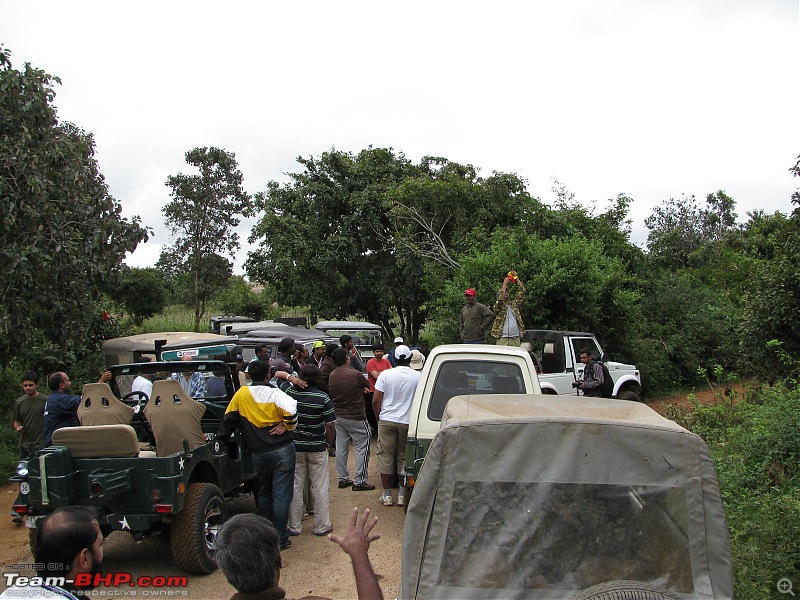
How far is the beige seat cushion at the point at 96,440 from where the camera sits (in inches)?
223

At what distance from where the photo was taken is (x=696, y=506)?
9.98ft

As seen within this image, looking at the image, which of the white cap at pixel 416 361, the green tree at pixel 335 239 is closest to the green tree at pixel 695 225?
the green tree at pixel 335 239

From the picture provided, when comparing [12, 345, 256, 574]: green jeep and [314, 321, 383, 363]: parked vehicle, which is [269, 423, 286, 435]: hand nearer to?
[12, 345, 256, 574]: green jeep

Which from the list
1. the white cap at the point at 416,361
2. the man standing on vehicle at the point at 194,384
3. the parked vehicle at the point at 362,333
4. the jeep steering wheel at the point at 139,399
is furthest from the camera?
the parked vehicle at the point at 362,333

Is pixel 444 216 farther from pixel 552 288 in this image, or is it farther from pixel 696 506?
pixel 696 506

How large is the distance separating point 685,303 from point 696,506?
17.7 metres

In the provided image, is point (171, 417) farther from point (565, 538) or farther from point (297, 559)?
point (565, 538)

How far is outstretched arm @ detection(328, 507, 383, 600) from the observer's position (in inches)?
99.4

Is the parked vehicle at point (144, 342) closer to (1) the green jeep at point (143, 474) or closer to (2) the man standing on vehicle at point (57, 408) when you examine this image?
(2) the man standing on vehicle at point (57, 408)

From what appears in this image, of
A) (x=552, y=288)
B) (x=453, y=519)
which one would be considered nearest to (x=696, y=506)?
(x=453, y=519)

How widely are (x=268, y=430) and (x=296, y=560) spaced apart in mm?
1222

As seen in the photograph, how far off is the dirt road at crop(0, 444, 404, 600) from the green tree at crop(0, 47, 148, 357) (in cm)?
313

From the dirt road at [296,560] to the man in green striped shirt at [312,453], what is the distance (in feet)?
0.66

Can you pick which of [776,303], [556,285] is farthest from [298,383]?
[556,285]
